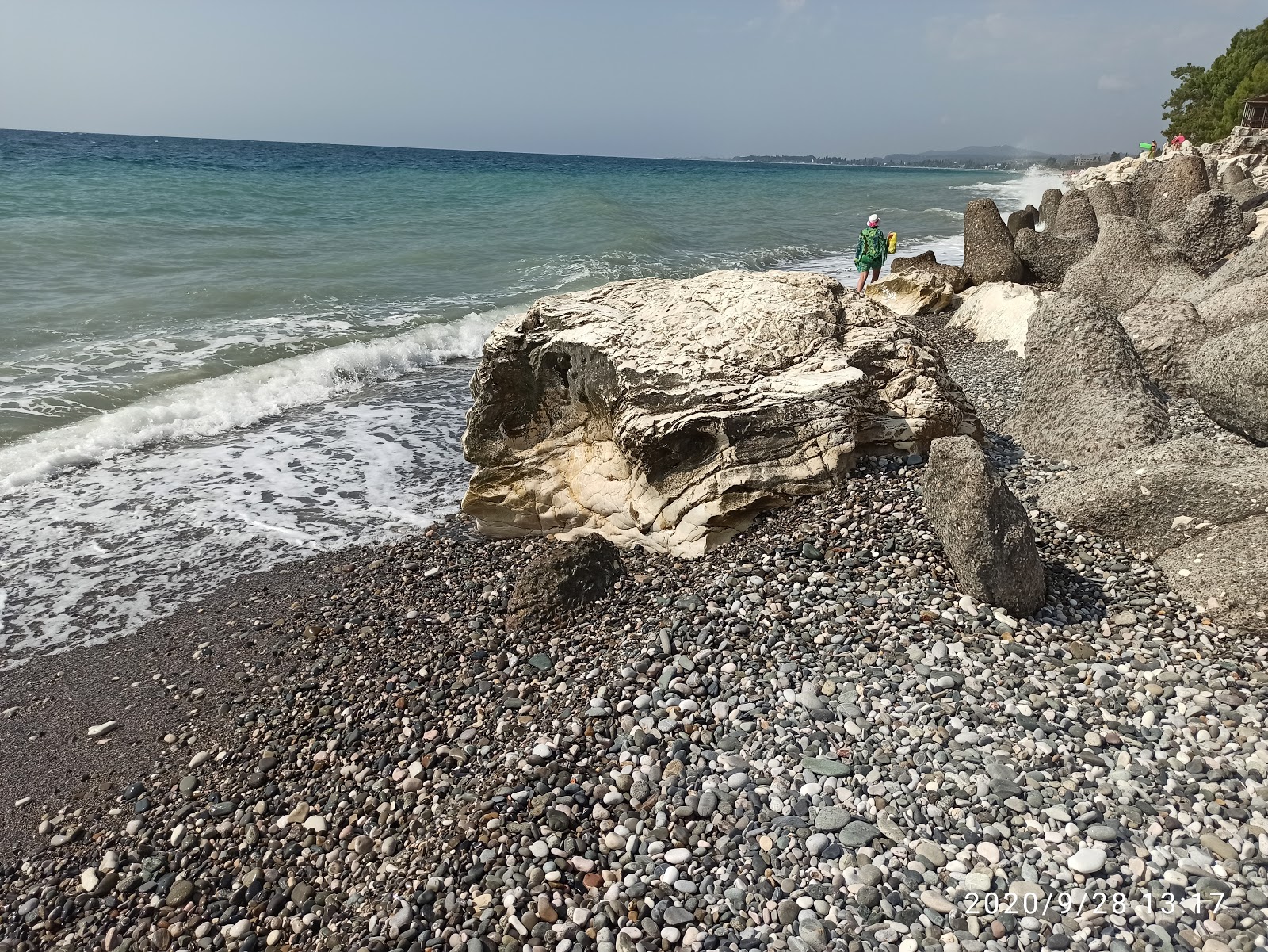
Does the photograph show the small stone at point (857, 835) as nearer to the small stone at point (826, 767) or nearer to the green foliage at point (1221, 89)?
the small stone at point (826, 767)

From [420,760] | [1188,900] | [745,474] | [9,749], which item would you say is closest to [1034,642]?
[1188,900]

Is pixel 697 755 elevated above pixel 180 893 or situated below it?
above

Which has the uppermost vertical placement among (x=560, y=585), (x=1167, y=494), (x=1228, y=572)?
(x=1167, y=494)

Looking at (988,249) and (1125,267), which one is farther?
(988,249)

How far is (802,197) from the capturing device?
152 feet

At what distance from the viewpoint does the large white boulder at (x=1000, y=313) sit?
396 inches

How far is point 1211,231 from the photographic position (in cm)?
1028

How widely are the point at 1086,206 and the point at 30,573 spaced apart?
18061mm

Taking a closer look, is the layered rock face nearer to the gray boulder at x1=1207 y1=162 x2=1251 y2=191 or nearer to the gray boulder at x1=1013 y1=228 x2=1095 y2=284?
the gray boulder at x1=1013 y1=228 x2=1095 y2=284

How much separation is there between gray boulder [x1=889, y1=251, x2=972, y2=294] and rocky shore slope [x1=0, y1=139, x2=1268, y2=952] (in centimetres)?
866

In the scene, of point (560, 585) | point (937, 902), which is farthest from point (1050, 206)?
point (937, 902)

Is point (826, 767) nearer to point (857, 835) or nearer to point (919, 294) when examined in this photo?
point (857, 835)

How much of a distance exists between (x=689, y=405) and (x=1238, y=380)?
12.0 feet

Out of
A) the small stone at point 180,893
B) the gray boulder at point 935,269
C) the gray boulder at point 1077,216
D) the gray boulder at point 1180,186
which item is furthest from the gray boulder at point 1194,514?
the gray boulder at point 1180,186
